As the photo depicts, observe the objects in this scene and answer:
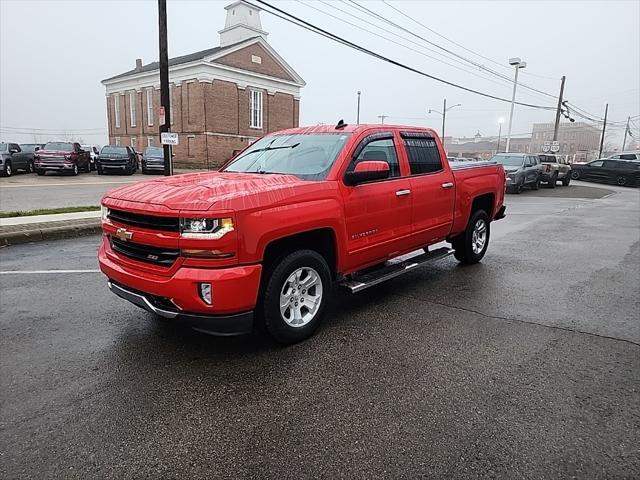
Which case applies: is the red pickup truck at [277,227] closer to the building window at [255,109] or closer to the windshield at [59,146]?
the windshield at [59,146]

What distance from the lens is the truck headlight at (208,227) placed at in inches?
131

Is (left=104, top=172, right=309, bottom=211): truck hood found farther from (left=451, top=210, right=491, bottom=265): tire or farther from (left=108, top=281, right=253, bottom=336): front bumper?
(left=451, top=210, right=491, bottom=265): tire

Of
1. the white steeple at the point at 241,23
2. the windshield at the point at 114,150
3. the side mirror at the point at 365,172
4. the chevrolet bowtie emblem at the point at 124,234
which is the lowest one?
the chevrolet bowtie emblem at the point at 124,234

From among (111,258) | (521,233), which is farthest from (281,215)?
(521,233)

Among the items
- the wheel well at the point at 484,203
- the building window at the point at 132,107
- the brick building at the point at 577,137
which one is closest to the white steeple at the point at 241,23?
the building window at the point at 132,107

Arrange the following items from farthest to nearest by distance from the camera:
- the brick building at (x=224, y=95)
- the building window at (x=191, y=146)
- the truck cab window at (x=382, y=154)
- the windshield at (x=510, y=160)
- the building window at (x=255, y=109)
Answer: the building window at (x=255, y=109), the building window at (x=191, y=146), the brick building at (x=224, y=95), the windshield at (x=510, y=160), the truck cab window at (x=382, y=154)

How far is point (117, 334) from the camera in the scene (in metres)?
4.21

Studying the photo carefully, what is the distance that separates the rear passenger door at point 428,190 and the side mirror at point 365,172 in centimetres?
98

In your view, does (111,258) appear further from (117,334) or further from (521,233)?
(521,233)

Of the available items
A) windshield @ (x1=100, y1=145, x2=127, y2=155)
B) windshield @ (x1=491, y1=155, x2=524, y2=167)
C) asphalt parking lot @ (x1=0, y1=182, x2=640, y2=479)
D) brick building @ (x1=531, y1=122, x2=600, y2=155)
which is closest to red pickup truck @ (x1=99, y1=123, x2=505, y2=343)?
asphalt parking lot @ (x1=0, y1=182, x2=640, y2=479)

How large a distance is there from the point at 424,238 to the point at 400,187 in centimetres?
91

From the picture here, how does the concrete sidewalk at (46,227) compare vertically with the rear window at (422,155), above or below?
below

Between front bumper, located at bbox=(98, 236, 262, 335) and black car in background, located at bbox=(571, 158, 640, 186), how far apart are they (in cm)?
3187

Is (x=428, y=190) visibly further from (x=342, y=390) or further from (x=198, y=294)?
(x=198, y=294)
